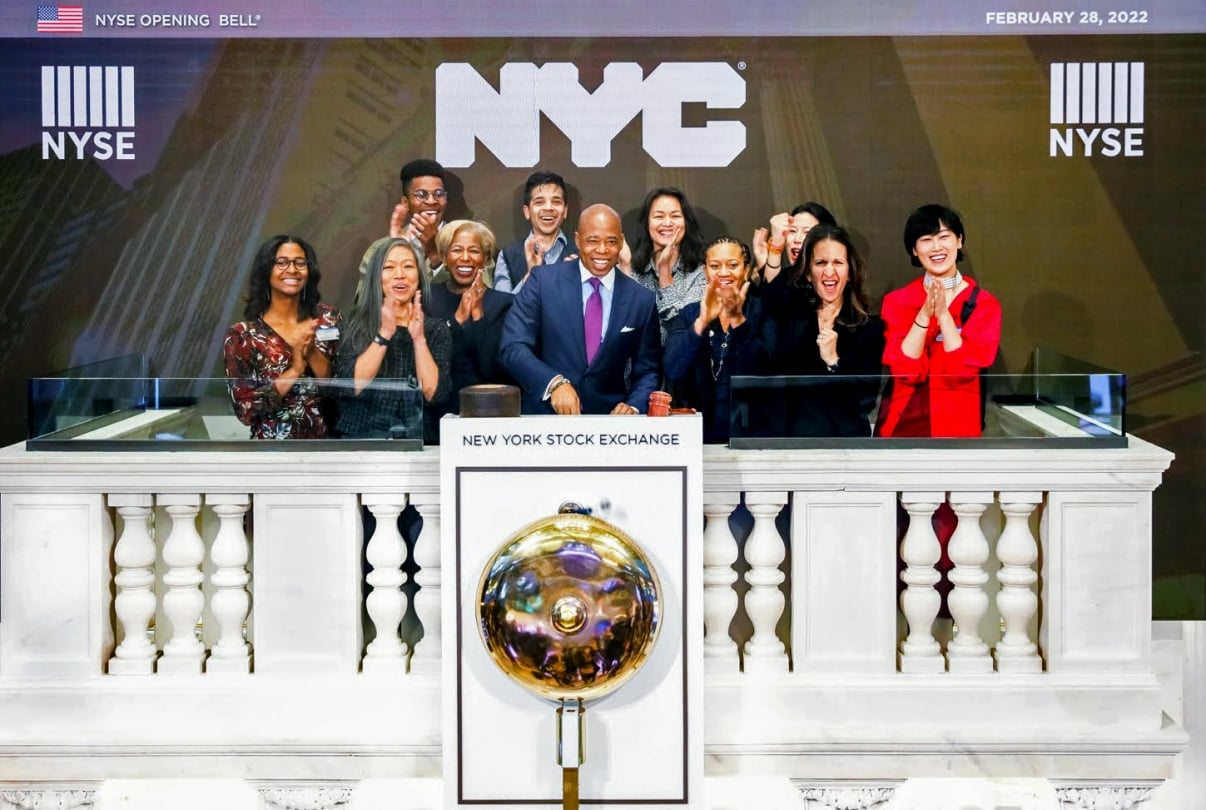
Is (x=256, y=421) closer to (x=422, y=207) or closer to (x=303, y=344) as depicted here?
(x=303, y=344)

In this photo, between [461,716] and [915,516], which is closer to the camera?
[461,716]

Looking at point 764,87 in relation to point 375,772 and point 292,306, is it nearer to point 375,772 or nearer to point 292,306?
point 292,306

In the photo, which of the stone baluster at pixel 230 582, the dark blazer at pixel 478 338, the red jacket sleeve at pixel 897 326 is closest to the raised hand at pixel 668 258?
the dark blazer at pixel 478 338

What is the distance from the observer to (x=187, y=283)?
6305 mm

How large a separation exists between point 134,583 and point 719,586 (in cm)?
140

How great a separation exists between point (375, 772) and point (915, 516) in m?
1.44

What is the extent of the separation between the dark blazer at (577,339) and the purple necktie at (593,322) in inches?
0.9

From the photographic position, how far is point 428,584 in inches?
141

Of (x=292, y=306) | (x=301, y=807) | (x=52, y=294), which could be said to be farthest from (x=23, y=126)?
(x=301, y=807)

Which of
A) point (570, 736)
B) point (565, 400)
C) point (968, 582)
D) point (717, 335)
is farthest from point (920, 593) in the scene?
point (717, 335)


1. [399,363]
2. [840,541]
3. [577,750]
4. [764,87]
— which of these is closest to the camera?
[577,750]

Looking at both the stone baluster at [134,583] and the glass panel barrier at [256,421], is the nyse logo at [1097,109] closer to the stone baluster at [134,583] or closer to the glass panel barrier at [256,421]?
the glass panel barrier at [256,421]

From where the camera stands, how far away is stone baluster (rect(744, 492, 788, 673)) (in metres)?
3.56

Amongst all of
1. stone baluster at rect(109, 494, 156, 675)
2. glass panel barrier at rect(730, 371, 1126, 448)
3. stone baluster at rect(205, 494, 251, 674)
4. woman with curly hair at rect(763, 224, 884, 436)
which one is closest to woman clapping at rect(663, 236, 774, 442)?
woman with curly hair at rect(763, 224, 884, 436)
